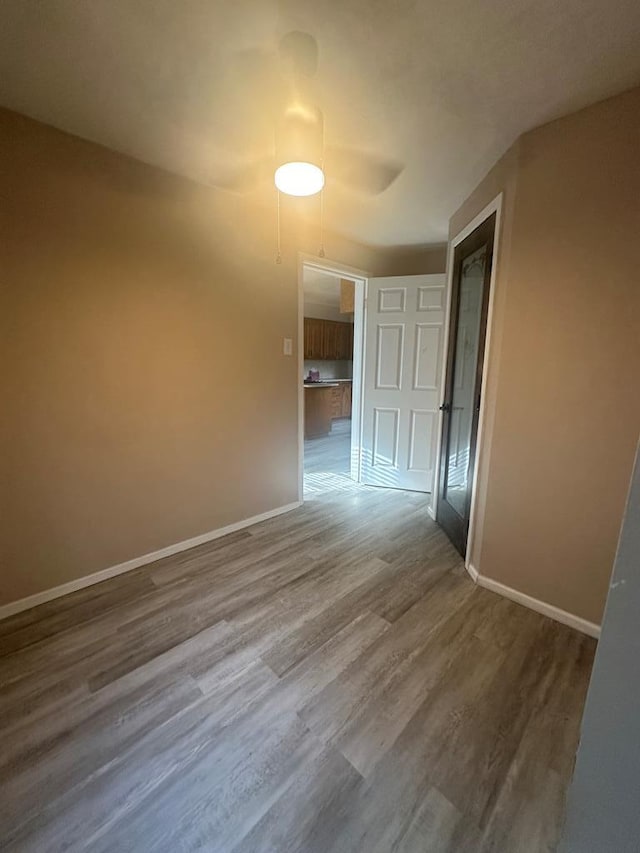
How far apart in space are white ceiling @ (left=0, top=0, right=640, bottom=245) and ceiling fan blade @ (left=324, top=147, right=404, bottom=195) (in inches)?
2.7

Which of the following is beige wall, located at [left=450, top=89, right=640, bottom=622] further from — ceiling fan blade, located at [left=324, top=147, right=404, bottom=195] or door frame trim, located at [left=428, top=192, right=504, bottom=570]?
ceiling fan blade, located at [left=324, top=147, right=404, bottom=195]

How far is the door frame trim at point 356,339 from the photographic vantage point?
289 cm

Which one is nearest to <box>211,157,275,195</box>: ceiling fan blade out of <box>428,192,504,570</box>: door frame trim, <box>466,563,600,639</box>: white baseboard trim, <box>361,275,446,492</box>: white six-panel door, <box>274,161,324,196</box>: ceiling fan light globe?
<box>274,161,324,196</box>: ceiling fan light globe

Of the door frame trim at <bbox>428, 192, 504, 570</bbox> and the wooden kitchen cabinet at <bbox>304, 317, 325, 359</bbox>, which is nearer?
the door frame trim at <bbox>428, 192, 504, 570</bbox>

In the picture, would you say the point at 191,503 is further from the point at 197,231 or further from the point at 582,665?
the point at 582,665

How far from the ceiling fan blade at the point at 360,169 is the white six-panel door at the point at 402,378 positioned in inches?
48.0

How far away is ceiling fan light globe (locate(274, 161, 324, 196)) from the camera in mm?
1353

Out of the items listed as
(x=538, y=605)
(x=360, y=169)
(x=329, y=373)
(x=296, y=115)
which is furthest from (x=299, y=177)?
(x=329, y=373)

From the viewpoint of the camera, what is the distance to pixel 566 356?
5.53 ft

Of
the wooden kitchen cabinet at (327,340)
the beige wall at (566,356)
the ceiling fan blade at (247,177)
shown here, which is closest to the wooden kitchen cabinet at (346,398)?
the wooden kitchen cabinet at (327,340)

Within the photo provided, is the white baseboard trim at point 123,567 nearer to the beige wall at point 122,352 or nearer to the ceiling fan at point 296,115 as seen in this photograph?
the beige wall at point 122,352

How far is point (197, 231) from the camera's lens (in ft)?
7.34

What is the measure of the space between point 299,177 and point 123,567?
7.50ft

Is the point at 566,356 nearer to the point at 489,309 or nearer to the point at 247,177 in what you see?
the point at 489,309
